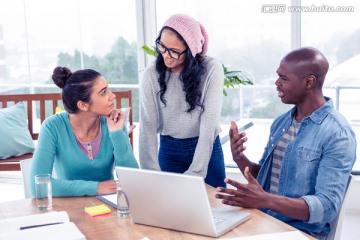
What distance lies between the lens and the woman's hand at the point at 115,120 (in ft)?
7.40

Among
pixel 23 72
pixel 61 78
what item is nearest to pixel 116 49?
pixel 23 72

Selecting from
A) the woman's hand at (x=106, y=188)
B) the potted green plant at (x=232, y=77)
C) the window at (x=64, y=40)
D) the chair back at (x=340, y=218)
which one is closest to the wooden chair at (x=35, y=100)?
the potted green plant at (x=232, y=77)

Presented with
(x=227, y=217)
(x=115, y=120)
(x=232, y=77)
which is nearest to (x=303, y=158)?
(x=227, y=217)

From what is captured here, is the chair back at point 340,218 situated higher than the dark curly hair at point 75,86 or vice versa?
the dark curly hair at point 75,86

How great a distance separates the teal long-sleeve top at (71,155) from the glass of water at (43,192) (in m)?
0.24

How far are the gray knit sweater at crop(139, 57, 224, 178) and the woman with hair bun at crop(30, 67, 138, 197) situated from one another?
117 mm

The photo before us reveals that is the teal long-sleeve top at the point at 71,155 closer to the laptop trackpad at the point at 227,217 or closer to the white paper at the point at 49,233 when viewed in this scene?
the white paper at the point at 49,233

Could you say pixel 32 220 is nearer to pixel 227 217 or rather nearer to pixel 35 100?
pixel 227 217

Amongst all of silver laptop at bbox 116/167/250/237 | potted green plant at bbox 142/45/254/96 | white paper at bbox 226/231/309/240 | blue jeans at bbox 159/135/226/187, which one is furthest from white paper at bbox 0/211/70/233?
potted green plant at bbox 142/45/254/96

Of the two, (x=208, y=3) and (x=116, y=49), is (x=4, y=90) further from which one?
(x=208, y=3)

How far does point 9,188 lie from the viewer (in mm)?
4516

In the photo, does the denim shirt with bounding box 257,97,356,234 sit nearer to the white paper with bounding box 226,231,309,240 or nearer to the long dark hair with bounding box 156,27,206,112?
the white paper with bounding box 226,231,309,240

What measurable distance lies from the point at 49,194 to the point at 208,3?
265 cm

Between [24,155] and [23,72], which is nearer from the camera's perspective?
[24,155]
